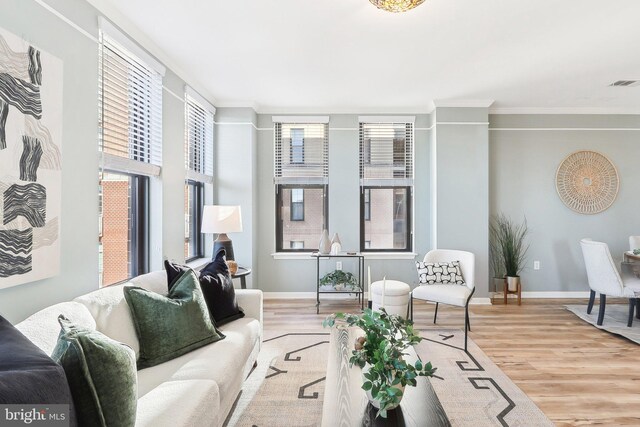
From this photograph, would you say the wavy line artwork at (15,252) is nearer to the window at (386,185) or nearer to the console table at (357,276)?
the console table at (357,276)

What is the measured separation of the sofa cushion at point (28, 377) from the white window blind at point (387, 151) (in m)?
4.00

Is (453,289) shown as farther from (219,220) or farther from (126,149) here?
(126,149)

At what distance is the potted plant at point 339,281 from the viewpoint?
4.26 metres

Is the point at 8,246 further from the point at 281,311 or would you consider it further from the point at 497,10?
the point at 497,10

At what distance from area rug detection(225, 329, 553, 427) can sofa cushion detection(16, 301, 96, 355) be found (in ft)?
3.36

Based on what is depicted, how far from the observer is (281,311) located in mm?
4055

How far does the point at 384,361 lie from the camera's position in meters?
1.41

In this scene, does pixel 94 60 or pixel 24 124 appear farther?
pixel 94 60

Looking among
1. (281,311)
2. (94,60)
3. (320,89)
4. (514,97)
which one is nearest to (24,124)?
(94,60)

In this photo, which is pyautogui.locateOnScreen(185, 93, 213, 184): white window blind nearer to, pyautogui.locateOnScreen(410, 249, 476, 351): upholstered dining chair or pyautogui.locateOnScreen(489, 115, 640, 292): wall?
pyautogui.locateOnScreen(410, 249, 476, 351): upholstered dining chair

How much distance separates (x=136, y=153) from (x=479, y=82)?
3.45 m

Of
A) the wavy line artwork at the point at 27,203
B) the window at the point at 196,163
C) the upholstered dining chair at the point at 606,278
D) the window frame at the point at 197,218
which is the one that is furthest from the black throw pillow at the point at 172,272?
the upholstered dining chair at the point at 606,278

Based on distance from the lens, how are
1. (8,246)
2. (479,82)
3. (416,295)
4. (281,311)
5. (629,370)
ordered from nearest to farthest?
(8,246), (629,370), (416,295), (479,82), (281,311)

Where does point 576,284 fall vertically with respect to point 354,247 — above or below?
below
